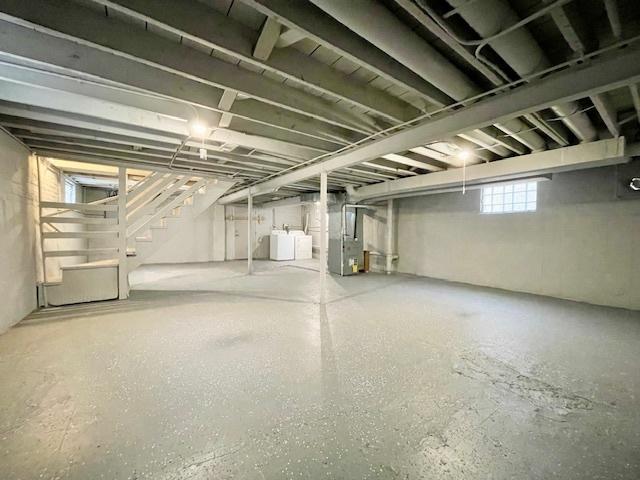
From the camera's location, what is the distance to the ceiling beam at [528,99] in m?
1.56

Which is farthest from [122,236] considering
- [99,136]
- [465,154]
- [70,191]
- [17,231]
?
[465,154]

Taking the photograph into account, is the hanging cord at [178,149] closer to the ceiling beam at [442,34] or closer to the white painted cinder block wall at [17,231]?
the white painted cinder block wall at [17,231]

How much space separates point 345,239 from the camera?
260 inches

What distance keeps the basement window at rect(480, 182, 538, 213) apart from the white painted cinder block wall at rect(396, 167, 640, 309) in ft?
0.41

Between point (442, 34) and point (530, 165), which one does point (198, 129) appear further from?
point (530, 165)

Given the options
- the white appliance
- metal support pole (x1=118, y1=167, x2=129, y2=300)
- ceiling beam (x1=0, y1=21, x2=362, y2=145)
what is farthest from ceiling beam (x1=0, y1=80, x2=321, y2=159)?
the white appliance

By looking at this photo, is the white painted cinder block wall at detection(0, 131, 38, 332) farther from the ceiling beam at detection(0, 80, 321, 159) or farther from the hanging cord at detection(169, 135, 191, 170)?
the hanging cord at detection(169, 135, 191, 170)

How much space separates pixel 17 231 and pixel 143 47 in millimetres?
3077

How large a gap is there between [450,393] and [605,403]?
3.13 feet

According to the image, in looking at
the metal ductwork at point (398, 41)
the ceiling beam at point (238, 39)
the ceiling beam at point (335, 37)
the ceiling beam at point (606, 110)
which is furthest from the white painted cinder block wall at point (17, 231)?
the ceiling beam at point (606, 110)

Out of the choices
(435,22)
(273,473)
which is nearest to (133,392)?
(273,473)

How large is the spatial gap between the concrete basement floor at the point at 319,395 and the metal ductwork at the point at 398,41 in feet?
7.10

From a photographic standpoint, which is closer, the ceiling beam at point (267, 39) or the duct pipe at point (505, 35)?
the duct pipe at point (505, 35)

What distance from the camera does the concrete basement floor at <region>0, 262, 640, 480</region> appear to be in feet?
4.19
